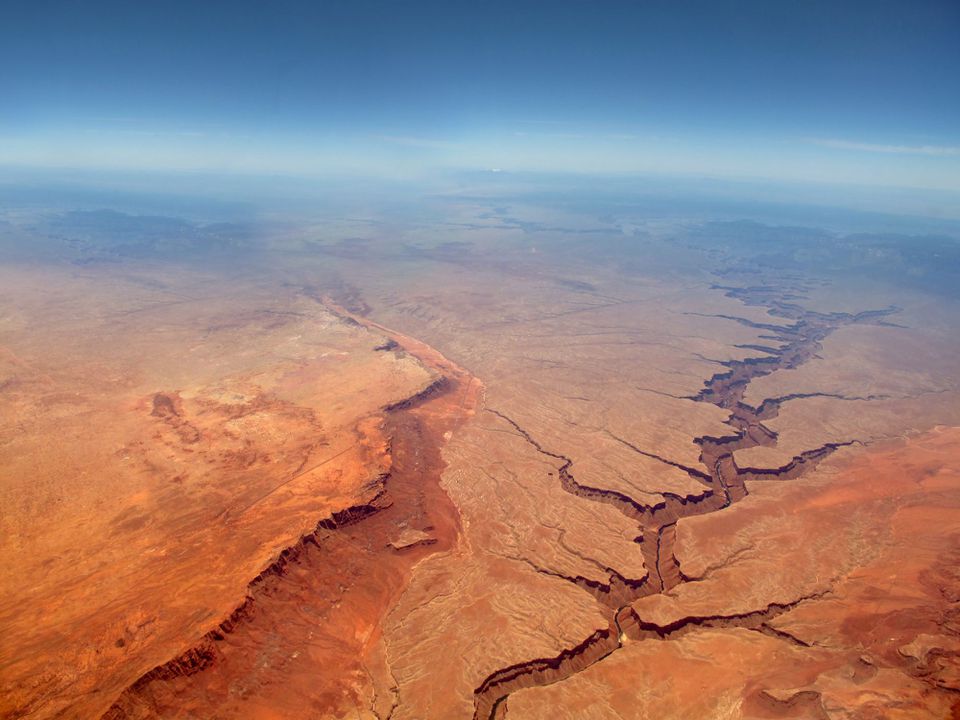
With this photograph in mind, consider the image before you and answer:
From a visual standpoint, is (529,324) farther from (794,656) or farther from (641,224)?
(641,224)

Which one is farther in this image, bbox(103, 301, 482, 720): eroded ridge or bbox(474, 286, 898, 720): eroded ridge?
bbox(474, 286, 898, 720): eroded ridge

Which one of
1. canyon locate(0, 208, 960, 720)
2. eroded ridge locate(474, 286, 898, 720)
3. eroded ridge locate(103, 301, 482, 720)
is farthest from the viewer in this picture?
eroded ridge locate(474, 286, 898, 720)

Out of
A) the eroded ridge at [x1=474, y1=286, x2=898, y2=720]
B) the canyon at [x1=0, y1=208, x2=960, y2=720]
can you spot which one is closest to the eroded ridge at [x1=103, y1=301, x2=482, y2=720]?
the canyon at [x1=0, y1=208, x2=960, y2=720]

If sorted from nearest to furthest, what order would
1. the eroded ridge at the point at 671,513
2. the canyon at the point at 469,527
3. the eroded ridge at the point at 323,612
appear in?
the eroded ridge at the point at 323,612 → the canyon at the point at 469,527 → the eroded ridge at the point at 671,513

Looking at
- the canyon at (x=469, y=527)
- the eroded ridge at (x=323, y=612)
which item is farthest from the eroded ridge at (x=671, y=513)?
the eroded ridge at (x=323, y=612)

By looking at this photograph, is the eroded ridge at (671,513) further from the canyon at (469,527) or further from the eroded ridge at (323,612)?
the eroded ridge at (323,612)

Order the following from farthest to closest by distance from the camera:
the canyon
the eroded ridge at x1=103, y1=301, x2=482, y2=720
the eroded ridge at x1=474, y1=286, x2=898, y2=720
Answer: the eroded ridge at x1=474, y1=286, x2=898, y2=720
the canyon
the eroded ridge at x1=103, y1=301, x2=482, y2=720

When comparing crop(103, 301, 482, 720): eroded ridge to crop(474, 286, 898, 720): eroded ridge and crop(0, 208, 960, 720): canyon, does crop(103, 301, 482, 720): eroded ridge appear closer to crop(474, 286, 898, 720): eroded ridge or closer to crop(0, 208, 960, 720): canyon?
crop(0, 208, 960, 720): canyon

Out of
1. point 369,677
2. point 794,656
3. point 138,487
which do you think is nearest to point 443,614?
point 369,677
